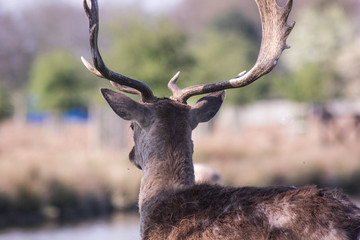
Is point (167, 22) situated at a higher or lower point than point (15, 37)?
lower

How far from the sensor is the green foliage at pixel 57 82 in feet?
137

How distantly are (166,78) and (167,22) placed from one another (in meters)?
3.79

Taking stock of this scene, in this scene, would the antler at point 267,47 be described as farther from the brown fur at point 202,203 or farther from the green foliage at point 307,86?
the green foliage at point 307,86

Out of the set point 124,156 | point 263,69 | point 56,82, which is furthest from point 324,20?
point 263,69

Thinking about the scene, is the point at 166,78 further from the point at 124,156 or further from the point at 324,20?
the point at 324,20

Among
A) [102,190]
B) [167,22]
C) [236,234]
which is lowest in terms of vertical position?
[236,234]

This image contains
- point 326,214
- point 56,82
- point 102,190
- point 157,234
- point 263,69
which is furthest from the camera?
point 56,82

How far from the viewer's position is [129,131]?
8.87 m

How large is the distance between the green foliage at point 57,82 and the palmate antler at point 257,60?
36505mm

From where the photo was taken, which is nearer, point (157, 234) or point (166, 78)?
point (157, 234)

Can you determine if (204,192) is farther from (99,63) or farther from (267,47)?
(267,47)

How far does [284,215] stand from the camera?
398 cm

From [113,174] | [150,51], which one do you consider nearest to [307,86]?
[150,51]

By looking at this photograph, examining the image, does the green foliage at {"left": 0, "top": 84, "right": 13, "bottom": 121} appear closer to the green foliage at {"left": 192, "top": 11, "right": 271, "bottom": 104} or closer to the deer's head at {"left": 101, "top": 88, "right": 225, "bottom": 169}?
the green foliage at {"left": 192, "top": 11, "right": 271, "bottom": 104}
